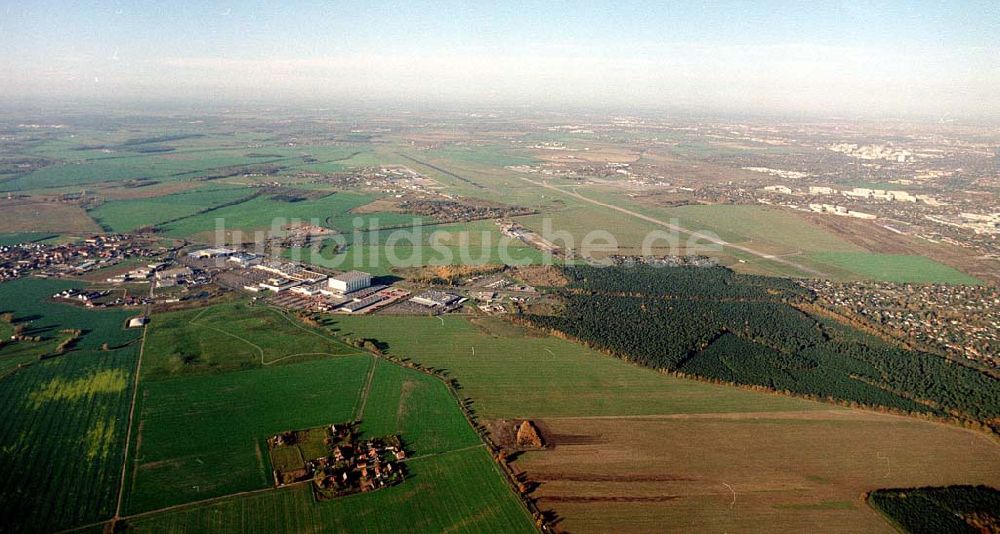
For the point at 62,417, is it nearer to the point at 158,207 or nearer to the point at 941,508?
the point at 941,508

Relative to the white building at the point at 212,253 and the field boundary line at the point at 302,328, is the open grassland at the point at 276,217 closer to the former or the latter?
the white building at the point at 212,253

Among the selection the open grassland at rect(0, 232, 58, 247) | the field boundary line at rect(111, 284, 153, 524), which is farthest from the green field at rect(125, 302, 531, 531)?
the open grassland at rect(0, 232, 58, 247)

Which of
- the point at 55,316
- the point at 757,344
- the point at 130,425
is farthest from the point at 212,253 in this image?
the point at 757,344

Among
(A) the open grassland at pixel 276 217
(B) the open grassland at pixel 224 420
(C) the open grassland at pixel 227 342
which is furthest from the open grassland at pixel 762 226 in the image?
(B) the open grassland at pixel 224 420

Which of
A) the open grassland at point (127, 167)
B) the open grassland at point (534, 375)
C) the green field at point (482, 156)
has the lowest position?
the open grassland at point (534, 375)

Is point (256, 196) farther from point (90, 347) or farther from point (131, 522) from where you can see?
point (131, 522)

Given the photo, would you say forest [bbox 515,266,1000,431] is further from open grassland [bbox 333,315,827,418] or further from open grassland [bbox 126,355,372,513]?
open grassland [bbox 126,355,372,513]
